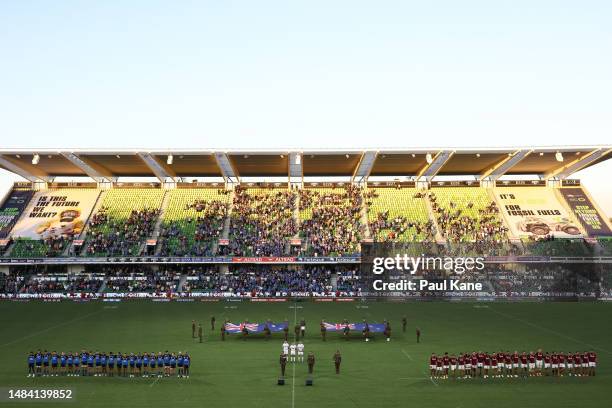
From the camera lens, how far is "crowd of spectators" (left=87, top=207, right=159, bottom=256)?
6875cm

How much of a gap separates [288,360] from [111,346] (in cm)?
1076

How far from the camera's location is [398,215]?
7538 centimetres

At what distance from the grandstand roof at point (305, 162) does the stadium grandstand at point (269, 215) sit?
251mm

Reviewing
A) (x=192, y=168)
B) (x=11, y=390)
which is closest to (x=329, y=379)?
(x=11, y=390)

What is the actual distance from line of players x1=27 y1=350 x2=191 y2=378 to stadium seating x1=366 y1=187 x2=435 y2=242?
46040 mm

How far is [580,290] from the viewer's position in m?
64.4

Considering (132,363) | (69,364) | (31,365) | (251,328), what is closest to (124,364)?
(132,363)

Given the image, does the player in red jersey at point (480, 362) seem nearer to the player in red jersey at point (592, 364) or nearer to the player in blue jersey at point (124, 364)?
the player in red jersey at point (592, 364)

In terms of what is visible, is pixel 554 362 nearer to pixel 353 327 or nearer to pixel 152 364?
pixel 353 327

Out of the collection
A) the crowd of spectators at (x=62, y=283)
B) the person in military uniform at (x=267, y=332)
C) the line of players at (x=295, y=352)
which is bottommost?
the line of players at (x=295, y=352)

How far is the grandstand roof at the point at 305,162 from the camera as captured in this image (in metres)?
69.1

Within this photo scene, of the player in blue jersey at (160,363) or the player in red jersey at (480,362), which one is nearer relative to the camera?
the player in red jersey at (480,362)

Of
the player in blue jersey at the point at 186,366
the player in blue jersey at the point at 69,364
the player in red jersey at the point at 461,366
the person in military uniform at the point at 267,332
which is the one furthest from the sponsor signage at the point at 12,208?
the player in red jersey at the point at 461,366

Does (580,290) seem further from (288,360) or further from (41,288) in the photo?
(41,288)
